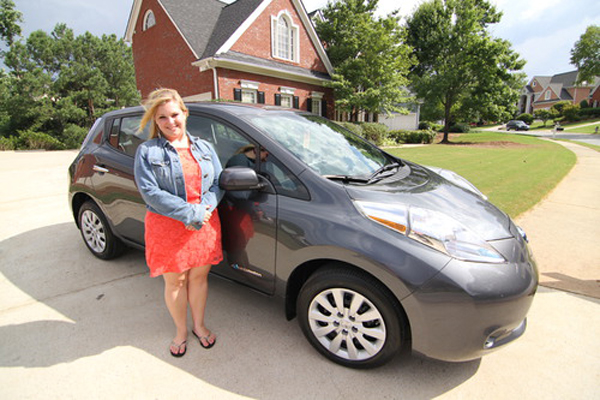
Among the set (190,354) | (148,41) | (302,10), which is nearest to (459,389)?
(190,354)

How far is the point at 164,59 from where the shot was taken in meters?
17.5

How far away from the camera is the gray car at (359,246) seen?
5.75ft

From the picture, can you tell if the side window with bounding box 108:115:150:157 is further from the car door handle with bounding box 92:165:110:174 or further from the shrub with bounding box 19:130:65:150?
the shrub with bounding box 19:130:65:150

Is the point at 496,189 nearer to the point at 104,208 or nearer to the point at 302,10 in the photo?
the point at 104,208

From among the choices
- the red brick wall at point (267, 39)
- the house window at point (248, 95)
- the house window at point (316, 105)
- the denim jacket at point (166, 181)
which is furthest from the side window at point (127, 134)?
the house window at point (316, 105)

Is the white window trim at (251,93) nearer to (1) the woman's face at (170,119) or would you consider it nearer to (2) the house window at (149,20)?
(2) the house window at (149,20)

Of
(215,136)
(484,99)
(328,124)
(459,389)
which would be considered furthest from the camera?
(484,99)

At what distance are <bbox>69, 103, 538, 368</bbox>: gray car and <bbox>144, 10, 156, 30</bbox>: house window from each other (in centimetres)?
1936

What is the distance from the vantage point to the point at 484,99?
76.7 feet

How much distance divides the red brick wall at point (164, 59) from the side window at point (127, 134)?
1272 centimetres

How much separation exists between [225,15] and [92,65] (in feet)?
34.1

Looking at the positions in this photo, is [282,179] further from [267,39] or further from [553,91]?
[553,91]

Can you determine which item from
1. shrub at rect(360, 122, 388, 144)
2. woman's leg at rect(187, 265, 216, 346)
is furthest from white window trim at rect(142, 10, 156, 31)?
woman's leg at rect(187, 265, 216, 346)

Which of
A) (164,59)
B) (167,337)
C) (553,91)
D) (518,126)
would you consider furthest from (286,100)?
(553,91)
